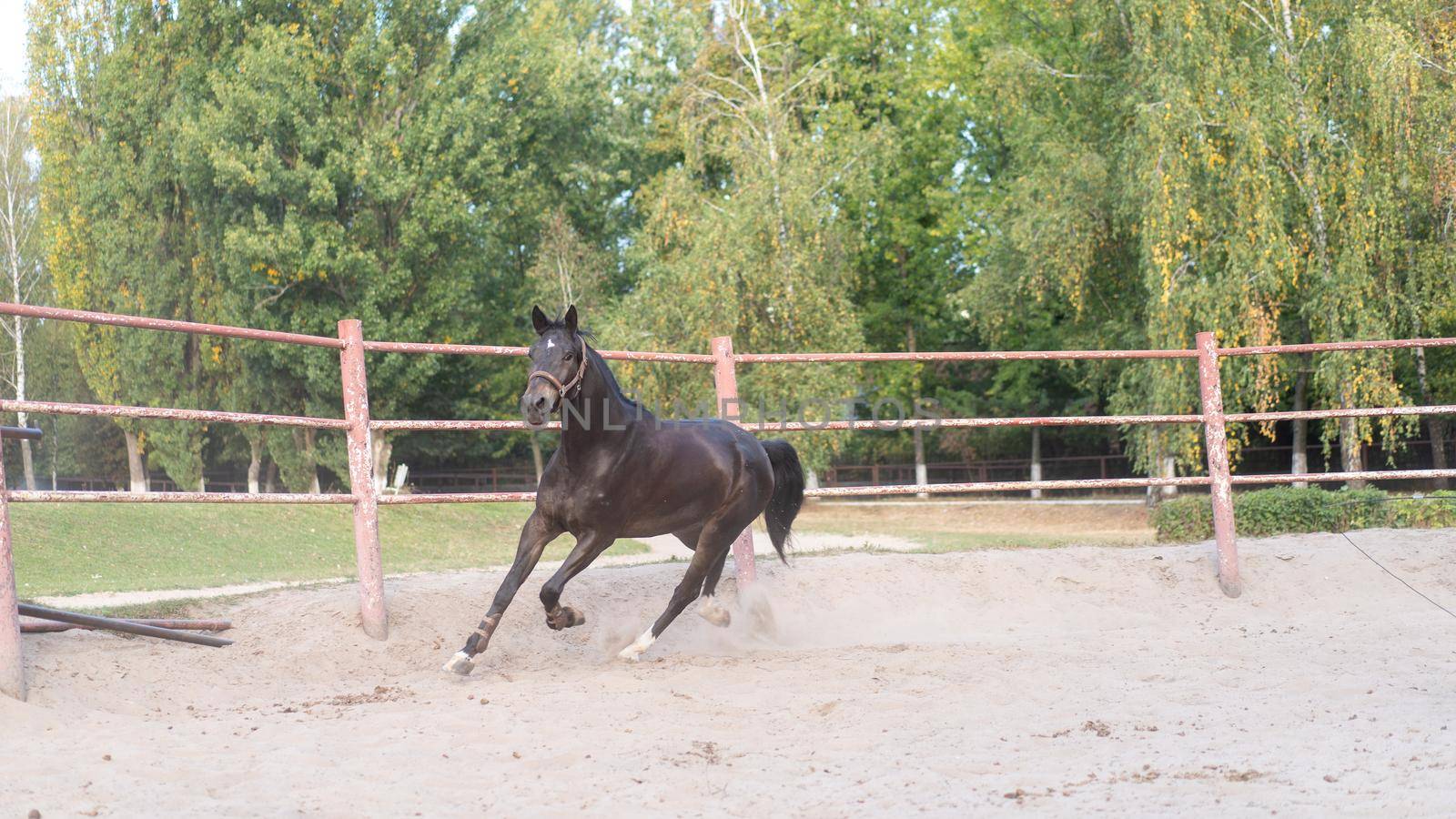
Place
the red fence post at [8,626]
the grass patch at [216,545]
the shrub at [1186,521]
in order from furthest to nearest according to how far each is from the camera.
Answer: the shrub at [1186,521] → the grass patch at [216,545] → the red fence post at [8,626]

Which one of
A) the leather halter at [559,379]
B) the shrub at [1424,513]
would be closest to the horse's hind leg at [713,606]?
the leather halter at [559,379]

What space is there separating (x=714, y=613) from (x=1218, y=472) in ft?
12.7

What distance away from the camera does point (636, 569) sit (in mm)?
8047

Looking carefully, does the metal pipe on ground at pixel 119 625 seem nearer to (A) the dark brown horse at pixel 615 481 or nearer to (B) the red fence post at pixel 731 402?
(A) the dark brown horse at pixel 615 481

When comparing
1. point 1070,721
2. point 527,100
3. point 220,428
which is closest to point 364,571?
point 1070,721

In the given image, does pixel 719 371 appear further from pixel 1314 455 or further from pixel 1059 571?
pixel 1314 455

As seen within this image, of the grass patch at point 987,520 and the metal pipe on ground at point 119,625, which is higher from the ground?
the metal pipe on ground at point 119,625

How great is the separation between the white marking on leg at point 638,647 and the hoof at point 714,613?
2.52ft

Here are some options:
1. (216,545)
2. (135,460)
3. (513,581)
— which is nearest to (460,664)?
(513,581)

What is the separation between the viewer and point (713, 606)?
277 inches

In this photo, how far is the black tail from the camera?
24.8 feet

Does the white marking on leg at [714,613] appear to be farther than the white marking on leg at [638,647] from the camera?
Yes

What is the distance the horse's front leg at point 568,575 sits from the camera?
19.8 ft

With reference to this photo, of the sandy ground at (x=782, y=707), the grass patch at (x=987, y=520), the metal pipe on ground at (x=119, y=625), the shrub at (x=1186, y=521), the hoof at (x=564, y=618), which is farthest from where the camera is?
the grass patch at (x=987, y=520)
